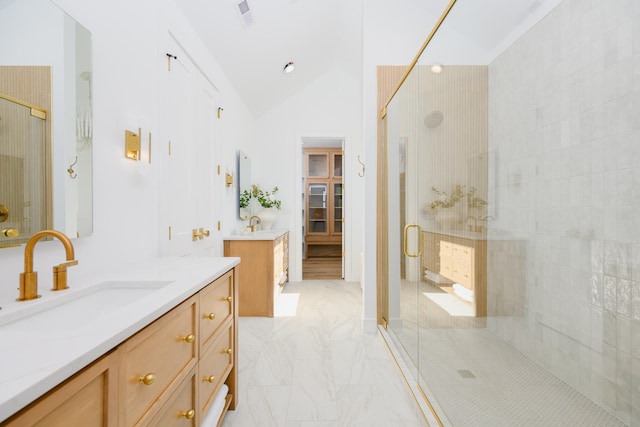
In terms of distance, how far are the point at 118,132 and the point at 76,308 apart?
873 millimetres

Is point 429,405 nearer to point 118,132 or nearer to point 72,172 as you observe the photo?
point 72,172

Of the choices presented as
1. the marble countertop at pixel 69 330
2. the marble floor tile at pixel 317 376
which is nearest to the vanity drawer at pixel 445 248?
the marble floor tile at pixel 317 376

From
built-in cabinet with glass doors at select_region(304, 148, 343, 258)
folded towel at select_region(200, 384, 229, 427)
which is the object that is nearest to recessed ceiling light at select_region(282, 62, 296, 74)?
built-in cabinet with glass doors at select_region(304, 148, 343, 258)

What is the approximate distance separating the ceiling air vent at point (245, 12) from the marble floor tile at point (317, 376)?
107 inches

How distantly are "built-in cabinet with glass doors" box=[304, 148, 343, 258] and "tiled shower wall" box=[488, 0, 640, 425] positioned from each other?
5285 mm

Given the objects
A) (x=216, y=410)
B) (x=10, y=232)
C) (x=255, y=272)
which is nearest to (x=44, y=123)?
(x=10, y=232)

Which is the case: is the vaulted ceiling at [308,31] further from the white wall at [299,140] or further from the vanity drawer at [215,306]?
the vanity drawer at [215,306]

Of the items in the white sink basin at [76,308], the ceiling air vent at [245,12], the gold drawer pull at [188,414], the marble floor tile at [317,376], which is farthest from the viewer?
the ceiling air vent at [245,12]

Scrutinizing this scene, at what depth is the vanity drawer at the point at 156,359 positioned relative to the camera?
0.76 meters

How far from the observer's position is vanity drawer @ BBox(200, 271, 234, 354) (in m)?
1.27

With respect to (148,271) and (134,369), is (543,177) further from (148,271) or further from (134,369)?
(148,271)

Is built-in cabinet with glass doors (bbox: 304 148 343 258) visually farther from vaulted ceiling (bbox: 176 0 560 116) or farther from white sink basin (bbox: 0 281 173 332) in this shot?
white sink basin (bbox: 0 281 173 332)

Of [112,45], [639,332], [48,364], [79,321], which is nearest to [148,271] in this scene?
[79,321]

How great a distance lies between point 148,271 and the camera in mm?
1383
